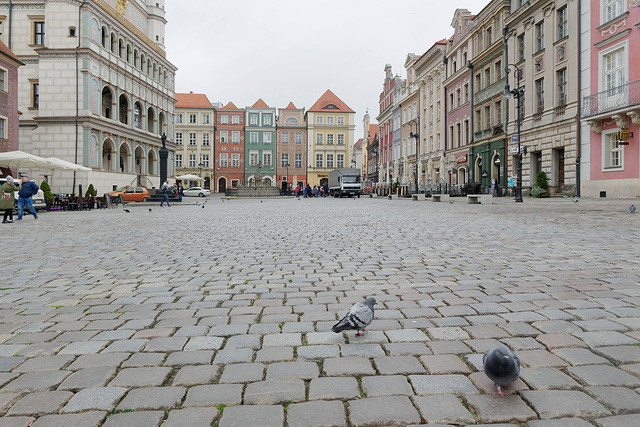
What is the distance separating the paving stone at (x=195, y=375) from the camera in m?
2.46

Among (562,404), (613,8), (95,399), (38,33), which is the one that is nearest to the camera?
(562,404)

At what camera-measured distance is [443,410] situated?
2.14 meters

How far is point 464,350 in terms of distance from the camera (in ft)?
9.47

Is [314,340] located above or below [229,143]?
below

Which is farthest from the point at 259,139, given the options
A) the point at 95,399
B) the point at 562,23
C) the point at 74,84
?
the point at 95,399

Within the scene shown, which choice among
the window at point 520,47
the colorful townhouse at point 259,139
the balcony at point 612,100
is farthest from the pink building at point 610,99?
the colorful townhouse at point 259,139

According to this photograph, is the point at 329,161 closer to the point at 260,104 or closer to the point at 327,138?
the point at 327,138

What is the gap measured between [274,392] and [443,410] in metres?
0.82

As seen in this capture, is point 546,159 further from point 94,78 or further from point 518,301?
point 94,78

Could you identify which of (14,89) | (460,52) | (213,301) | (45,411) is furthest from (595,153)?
(14,89)

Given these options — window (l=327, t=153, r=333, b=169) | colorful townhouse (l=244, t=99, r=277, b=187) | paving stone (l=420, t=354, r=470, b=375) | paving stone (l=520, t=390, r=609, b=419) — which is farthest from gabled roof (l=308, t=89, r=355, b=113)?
paving stone (l=520, t=390, r=609, b=419)

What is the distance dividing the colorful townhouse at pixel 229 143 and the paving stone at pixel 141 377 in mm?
84349

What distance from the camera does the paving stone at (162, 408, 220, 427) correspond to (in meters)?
A: 2.03

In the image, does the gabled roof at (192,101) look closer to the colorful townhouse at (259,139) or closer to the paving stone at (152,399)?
the colorful townhouse at (259,139)
